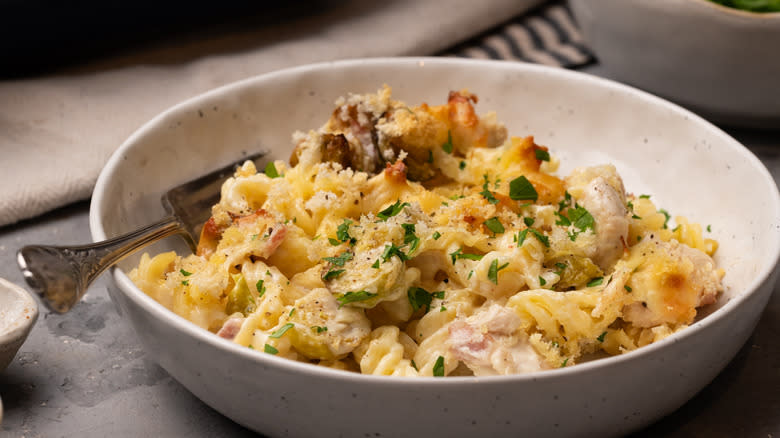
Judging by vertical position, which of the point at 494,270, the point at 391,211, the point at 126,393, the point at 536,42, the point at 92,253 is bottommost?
the point at 536,42

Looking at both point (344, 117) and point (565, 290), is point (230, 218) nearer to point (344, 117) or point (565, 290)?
point (344, 117)

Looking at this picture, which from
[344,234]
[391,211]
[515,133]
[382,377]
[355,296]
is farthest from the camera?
[515,133]

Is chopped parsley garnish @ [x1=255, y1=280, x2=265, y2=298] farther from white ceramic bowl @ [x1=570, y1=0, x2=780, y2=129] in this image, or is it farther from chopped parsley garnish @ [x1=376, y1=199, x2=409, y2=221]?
white ceramic bowl @ [x1=570, y1=0, x2=780, y2=129]

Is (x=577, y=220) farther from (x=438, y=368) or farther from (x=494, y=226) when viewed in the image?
(x=438, y=368)

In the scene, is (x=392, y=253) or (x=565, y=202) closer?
(x=392, y=253)

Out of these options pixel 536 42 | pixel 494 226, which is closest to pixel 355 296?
pixel 494 226

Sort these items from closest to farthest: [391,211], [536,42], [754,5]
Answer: [391,211] < [754,5] < [536,42]
